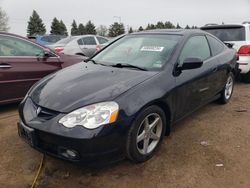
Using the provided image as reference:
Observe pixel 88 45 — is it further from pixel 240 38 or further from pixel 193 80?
pixel 193 80

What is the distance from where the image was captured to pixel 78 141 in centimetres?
250

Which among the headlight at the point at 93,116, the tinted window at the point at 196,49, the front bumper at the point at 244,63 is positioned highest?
the tinted window at the point at 196,49

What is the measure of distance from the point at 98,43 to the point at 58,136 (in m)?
10.0

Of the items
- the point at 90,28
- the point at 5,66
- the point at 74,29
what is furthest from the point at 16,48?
the point at 74,29

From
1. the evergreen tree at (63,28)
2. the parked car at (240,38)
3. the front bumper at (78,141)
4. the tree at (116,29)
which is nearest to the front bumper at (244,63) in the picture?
the parked car at (240,38)

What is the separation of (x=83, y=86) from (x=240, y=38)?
5.13 meters

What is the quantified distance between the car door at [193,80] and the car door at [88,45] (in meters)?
7.43

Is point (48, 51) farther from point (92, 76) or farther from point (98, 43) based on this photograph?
point (98, 43)

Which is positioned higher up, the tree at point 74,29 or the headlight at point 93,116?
the tree at point 74,29

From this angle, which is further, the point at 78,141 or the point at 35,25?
the point at 35,25

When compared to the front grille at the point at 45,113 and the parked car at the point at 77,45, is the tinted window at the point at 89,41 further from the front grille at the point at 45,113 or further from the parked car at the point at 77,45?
the front grille at the point at 45,113

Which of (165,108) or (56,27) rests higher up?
(56,27)

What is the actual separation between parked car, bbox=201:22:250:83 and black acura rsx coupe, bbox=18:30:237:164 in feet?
8.41

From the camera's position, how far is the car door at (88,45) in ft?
37.0
